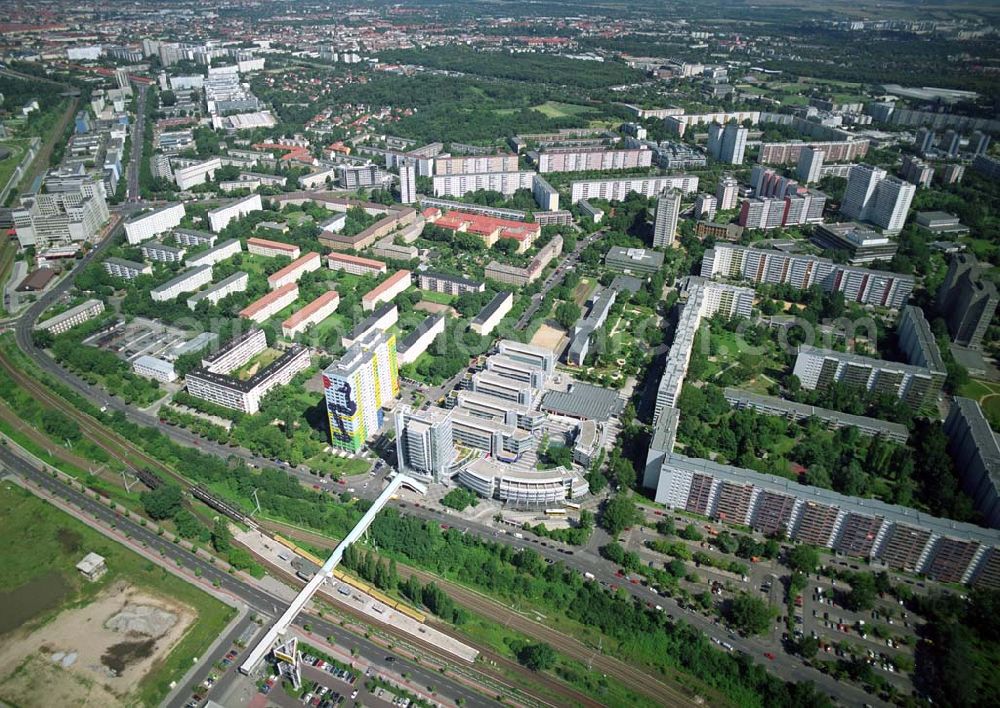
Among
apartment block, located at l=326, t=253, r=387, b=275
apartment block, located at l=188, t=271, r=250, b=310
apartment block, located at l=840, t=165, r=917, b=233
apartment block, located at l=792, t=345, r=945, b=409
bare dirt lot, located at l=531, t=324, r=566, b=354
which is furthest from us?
apartment block, located at l=840, t=165, r=917, b=233

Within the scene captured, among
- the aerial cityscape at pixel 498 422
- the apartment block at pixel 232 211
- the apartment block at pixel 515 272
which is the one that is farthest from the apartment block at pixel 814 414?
the apartment block at pixel 232 211

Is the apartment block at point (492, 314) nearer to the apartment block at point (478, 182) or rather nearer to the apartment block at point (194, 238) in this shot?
the apartment block at point (478, 182)

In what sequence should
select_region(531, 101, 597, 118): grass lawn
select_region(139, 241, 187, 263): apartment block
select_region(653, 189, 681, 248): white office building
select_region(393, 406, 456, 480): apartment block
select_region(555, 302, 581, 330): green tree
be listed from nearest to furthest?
select_region(393, 406, 456, 480): apartment block < select_region(555, 302, 581, 330): green tree < select_region(139, 241, 187, 263): apartment block < select_region(653, 189, 681, 248): white office building < select_region(531, 101, 597, 118): grass lawn

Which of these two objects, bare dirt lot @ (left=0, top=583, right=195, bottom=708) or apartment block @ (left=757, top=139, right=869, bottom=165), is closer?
bare dirt lot @ (left=0, top=583, right=195, bottom=708)

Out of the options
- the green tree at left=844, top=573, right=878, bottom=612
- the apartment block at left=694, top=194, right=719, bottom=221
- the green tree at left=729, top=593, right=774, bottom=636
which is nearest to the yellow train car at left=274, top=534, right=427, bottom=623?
the green tree at left=729, top=593, right=774, bottom=636

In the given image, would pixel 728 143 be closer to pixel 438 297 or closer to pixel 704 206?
pixel 704 206

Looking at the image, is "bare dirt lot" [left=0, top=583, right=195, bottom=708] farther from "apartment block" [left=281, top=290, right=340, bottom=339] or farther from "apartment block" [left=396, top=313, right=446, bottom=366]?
"apartment block" [left=281, top=290, right=340, bottom=339]

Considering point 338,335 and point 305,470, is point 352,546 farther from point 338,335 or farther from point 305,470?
point 338,335
